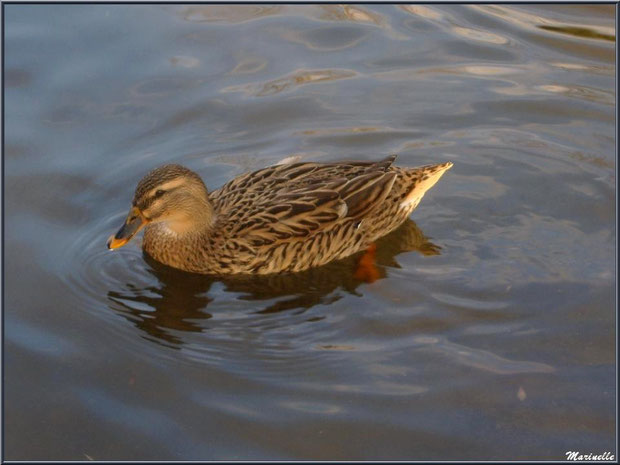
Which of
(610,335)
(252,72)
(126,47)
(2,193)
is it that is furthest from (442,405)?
(126,47)

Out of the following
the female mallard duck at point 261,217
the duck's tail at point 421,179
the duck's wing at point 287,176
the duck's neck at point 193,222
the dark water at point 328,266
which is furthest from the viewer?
the duck's tail at point 421,179

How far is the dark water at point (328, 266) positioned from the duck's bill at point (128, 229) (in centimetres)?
31

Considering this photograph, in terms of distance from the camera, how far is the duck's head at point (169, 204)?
7.84m

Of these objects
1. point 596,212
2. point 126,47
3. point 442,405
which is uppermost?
point 126,47

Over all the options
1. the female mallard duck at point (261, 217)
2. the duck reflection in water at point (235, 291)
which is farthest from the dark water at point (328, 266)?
the female mallard duck at point (261, 217)

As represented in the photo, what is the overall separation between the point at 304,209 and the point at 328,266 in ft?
1.75

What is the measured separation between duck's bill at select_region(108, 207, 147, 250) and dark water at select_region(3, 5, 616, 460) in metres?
0.31

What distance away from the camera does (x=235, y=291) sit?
7.84m

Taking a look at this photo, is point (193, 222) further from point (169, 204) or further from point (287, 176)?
point (287, 176)

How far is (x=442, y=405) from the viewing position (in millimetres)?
6363

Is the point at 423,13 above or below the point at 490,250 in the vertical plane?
above

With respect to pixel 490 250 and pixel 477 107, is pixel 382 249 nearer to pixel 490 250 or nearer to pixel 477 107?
pixel 490 250

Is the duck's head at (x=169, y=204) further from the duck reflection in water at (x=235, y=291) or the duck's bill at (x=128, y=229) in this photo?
the duck reflection in water at (x=235, y=291)

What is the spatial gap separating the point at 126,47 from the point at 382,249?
4.34 m
